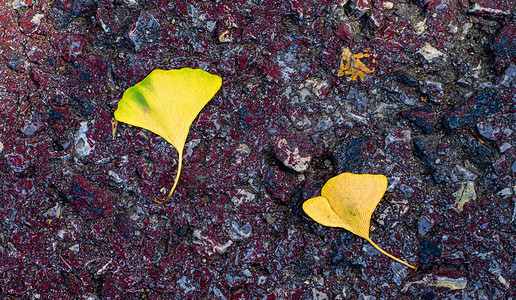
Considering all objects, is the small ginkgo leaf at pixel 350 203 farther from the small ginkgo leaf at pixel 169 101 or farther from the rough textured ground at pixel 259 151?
the small ginkgo leaf at pixel 169 101

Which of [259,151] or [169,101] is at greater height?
[169,101]

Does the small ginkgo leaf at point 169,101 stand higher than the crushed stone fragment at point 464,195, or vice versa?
the small ginkgo leaf at point 169,101

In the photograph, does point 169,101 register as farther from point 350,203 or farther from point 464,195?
point 464,195

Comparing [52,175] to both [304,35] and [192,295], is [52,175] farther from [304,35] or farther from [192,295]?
[304,35]

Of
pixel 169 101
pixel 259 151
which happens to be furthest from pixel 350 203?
pixel 169 101

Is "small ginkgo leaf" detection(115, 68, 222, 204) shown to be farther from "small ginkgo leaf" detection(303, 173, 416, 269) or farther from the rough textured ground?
"small ginkgo leaf" detection(303, 173, 416, 269)

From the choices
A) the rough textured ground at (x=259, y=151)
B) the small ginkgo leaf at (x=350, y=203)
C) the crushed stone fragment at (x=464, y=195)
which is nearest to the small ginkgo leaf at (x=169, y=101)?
the rough textured ground at (x=259, y=151)

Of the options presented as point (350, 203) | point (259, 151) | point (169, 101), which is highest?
point (169, 101)
